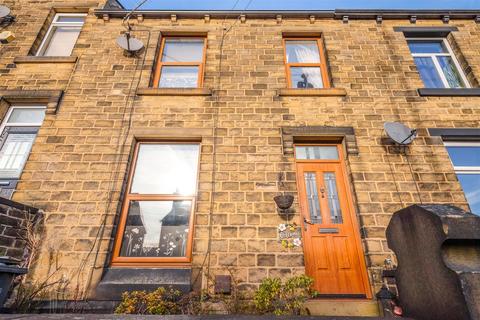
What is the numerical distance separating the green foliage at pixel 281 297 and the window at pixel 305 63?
14.8 ft

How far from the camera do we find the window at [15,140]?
5.07 metres

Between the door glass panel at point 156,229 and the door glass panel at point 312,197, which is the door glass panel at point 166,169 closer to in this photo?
the door glass panel at point 156,229

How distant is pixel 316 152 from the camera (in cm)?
538

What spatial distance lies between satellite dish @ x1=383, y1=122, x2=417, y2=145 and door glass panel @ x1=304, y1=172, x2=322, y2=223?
172 cm

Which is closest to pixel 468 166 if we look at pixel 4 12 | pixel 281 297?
pixel 281 297

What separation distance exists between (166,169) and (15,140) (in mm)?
3423

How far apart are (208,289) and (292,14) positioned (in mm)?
7161

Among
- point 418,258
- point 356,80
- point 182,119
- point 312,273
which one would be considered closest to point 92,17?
point 182,119

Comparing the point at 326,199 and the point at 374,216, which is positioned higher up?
the point at 326,199

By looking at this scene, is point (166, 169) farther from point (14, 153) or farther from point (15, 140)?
point (15, 140)

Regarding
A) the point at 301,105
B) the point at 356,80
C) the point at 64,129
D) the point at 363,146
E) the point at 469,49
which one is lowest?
the point at 363,146

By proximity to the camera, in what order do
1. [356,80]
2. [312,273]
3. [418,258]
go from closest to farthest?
[418,258], [312,273], [356,80]

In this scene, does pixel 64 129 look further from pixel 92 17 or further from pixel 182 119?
pixel 92 17

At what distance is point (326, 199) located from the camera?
4.88 metres
